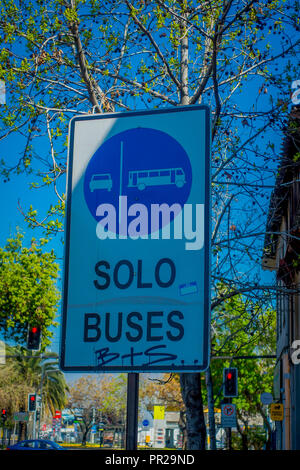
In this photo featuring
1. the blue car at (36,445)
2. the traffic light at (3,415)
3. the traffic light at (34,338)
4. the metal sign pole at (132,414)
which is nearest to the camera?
the metal sign pole at (132,414)

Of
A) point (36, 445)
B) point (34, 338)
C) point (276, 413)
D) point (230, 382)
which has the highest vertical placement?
point (34, 338)

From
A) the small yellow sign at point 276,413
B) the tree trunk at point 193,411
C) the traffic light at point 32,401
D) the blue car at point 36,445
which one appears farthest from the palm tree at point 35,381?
the tree trunk at point 193,411

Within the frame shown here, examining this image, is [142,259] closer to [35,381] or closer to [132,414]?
[132,414]

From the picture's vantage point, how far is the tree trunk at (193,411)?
9.66 m

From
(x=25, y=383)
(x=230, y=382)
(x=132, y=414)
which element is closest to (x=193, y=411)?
(x=132, y=414)

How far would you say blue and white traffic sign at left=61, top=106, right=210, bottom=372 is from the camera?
2.57m

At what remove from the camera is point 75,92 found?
10258mm

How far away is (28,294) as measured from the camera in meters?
37.2

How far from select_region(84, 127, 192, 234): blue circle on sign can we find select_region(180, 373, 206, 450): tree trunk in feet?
23.9

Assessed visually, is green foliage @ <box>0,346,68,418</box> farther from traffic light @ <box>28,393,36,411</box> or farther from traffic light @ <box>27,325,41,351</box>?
traffic light @ <box>27,325,41,351</box>

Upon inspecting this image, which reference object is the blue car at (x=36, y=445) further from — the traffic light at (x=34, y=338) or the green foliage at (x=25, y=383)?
the green foliage at (x=25, y=383)

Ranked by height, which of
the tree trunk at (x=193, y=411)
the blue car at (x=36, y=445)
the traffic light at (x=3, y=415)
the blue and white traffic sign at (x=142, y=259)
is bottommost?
the blue car at (x=36, y=445)

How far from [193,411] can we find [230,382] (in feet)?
53.8
